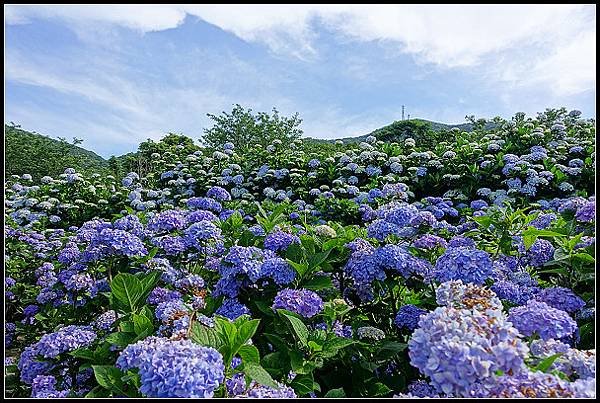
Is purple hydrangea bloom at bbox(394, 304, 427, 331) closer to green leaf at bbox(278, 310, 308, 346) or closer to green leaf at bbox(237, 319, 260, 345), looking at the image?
green leaf at bbox(278, 310, 308, 346)

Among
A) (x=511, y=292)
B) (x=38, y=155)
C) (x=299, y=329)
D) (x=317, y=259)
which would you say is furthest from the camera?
(x=38, y=155)

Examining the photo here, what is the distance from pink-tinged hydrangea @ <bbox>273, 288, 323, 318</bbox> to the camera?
6.54 ft

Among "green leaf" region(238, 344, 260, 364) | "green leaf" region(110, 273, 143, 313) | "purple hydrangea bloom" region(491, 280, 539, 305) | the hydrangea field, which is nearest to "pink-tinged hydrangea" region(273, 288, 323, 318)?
the hydrangea field

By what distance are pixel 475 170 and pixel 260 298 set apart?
250 inches

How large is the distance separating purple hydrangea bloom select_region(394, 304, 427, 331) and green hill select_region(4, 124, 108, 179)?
11564 mm

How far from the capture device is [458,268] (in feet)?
6.38

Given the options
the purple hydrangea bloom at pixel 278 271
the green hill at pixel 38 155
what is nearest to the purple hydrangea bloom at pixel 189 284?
the purple hydrangea bloom at pixel 278 271

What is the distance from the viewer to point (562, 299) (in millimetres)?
1965

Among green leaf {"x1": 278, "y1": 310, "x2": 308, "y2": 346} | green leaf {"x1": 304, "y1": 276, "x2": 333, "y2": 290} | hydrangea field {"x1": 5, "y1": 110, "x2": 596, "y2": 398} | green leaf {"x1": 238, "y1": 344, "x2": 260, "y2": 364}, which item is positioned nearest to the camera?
hydrangea field {"x1": 5, "y1": 110, "x2": 596, "y2": 398}

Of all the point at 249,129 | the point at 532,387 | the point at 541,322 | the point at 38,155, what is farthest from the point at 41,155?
the point at 532,387

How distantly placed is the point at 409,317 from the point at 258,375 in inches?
34.1

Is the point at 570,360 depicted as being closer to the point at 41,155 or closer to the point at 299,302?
the point at 299,302

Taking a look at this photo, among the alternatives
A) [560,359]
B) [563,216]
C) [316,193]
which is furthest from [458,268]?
[316,193]

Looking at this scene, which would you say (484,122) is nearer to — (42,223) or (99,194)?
(99,194)
